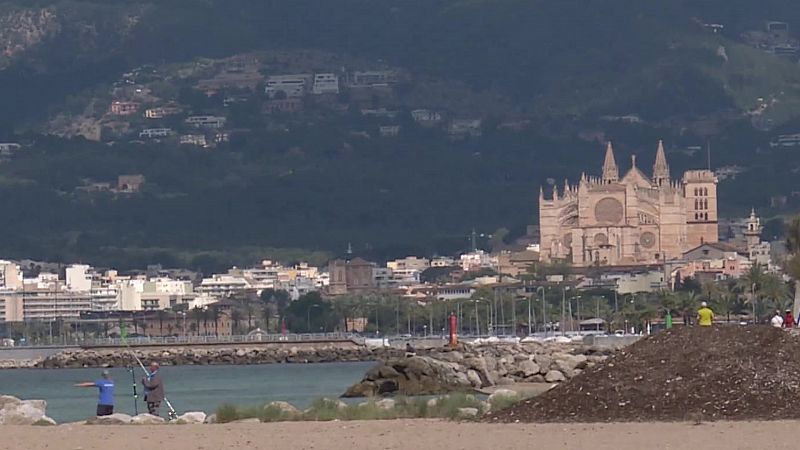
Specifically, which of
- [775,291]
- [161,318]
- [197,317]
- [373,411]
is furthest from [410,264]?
[373,411]

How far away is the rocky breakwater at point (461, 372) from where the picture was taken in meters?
47.8

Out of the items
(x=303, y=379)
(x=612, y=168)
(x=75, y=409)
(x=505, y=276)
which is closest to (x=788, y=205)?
(x=612, y=168)

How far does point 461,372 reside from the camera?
1981 inches

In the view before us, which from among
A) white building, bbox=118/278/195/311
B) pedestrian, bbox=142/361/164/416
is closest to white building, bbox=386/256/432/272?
white building, bbox=118/278/195/311

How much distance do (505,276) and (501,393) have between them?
403 ft

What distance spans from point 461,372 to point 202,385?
57.3 ft

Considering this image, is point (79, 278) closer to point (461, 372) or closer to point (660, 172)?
point (660, 172)

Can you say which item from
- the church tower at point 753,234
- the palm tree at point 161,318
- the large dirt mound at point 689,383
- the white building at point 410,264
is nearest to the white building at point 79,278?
the white building at point 410,264

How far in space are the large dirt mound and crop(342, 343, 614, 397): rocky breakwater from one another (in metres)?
16.9

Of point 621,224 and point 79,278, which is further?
point 79,278

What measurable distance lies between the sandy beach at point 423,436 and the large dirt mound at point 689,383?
0.34 meters

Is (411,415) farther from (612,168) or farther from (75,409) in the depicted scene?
(612,168)

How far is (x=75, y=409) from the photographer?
47938 mm

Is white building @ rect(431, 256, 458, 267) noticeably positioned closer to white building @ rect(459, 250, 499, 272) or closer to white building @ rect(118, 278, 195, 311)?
white building @ rect(459, 250, 499, 272)
